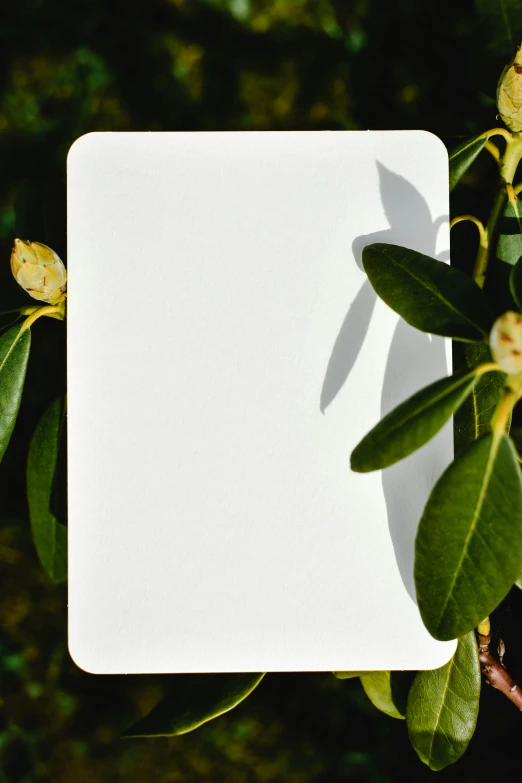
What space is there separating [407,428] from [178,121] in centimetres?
92

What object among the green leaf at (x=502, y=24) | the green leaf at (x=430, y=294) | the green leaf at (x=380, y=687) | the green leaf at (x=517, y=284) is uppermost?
the green leaf at (x=502, y=24)

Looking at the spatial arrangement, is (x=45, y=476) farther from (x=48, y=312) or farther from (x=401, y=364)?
(x=401, y=364)

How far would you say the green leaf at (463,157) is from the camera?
2.95 ft

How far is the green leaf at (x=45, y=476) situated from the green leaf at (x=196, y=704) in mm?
278

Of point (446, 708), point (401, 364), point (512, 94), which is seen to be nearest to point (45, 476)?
point (401, 364)

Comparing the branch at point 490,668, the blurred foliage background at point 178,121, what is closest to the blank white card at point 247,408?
the branch at point 490,668

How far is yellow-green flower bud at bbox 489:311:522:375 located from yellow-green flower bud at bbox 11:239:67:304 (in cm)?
52

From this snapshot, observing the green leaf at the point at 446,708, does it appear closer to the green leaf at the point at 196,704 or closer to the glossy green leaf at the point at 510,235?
the green leaf at the point at 196,704

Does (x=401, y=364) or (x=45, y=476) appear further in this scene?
(x=45, y=476)

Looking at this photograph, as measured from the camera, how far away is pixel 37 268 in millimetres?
813

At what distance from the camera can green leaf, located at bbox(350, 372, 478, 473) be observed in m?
0.64

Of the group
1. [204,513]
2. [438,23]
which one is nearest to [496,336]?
[204,513]

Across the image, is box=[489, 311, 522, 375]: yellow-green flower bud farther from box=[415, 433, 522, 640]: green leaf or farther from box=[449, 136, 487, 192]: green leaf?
box=[449, 136, 487, 192]: green leaf

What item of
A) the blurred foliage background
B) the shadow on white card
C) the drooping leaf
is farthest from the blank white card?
the blurred foliage background
